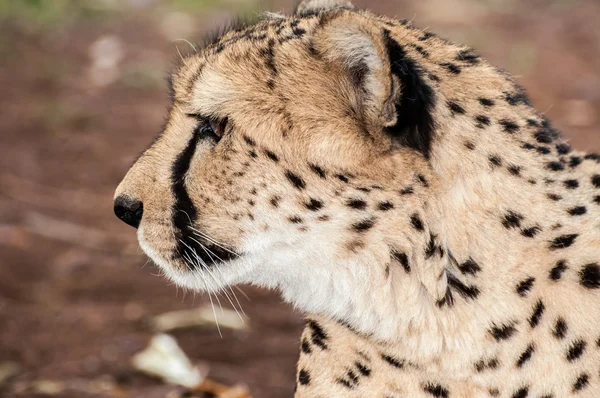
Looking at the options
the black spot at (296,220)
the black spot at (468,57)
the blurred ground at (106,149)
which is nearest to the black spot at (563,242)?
the black spot at (468,57)

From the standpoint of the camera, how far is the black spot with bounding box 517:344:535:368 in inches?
75.4

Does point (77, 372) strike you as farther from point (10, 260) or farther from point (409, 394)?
point (409, 394)

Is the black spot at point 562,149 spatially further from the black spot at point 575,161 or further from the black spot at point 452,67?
the black spot at point 452,67

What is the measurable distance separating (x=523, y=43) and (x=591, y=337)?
5.32 metres

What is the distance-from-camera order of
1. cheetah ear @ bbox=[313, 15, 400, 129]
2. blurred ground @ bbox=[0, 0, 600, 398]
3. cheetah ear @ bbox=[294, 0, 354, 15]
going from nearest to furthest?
cheetah ear @ bbox=[313, 15, 400, 129]
cheetah ear @ bbox=[294, 0, 354, 15]
blurred ground @ bbox=[0, 0, 600, 398]

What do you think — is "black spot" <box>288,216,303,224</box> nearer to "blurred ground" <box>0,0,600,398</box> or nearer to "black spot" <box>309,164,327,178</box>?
"black spot" <box>309,164,327,178</box>

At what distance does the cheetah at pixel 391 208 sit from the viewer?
1.85 metres

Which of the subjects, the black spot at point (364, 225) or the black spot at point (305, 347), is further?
the black spot at point (305, 347)

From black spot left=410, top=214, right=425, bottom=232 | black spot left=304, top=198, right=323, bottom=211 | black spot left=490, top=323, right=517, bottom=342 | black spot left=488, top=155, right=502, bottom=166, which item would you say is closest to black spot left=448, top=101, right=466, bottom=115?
black spot left=488, top=155, right=502, bottom=166

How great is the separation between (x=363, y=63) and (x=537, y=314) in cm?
64

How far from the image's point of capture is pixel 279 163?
1.94 meters

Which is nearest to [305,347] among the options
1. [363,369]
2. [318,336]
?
[318,336]

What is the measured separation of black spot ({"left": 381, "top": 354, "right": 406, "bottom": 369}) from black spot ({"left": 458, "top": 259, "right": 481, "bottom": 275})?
0.82ft

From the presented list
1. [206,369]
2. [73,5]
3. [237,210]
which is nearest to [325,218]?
[237,210]
